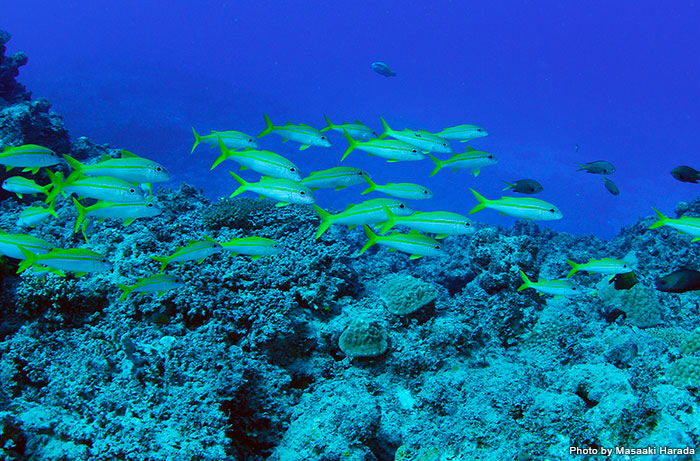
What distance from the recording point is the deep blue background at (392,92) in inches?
1631

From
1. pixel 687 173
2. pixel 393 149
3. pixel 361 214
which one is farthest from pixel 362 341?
pixel 687 173

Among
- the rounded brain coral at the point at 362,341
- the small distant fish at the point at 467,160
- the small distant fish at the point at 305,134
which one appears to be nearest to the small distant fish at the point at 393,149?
the small distant fish at the point at 305,134

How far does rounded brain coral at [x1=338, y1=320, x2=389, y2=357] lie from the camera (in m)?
4.82

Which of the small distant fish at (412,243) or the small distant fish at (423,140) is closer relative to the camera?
the small distant fish at (412,243)

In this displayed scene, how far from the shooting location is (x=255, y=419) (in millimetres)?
3938

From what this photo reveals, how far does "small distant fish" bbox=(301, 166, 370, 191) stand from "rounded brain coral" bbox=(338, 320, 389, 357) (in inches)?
75.6

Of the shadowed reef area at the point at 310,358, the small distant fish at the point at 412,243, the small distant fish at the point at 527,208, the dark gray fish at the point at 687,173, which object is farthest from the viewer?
the dark gray fish at the point at 687,173

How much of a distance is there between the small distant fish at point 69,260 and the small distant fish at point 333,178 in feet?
8.10

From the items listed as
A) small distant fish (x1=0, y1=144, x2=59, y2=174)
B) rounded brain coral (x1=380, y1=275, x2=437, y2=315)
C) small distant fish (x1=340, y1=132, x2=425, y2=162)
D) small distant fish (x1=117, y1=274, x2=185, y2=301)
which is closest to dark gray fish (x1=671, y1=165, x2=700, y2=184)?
small distant fish (x1=340, y1=132, x2=425, y2=162)

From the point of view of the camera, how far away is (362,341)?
4.85 meters

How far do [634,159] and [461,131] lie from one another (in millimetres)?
98521

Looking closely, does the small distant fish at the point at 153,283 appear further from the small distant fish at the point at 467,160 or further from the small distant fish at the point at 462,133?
the small distant fish at the point at 462,133

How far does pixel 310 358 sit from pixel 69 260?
2.98 meters

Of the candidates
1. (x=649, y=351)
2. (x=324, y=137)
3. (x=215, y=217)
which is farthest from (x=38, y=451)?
(x=649, y=351)
